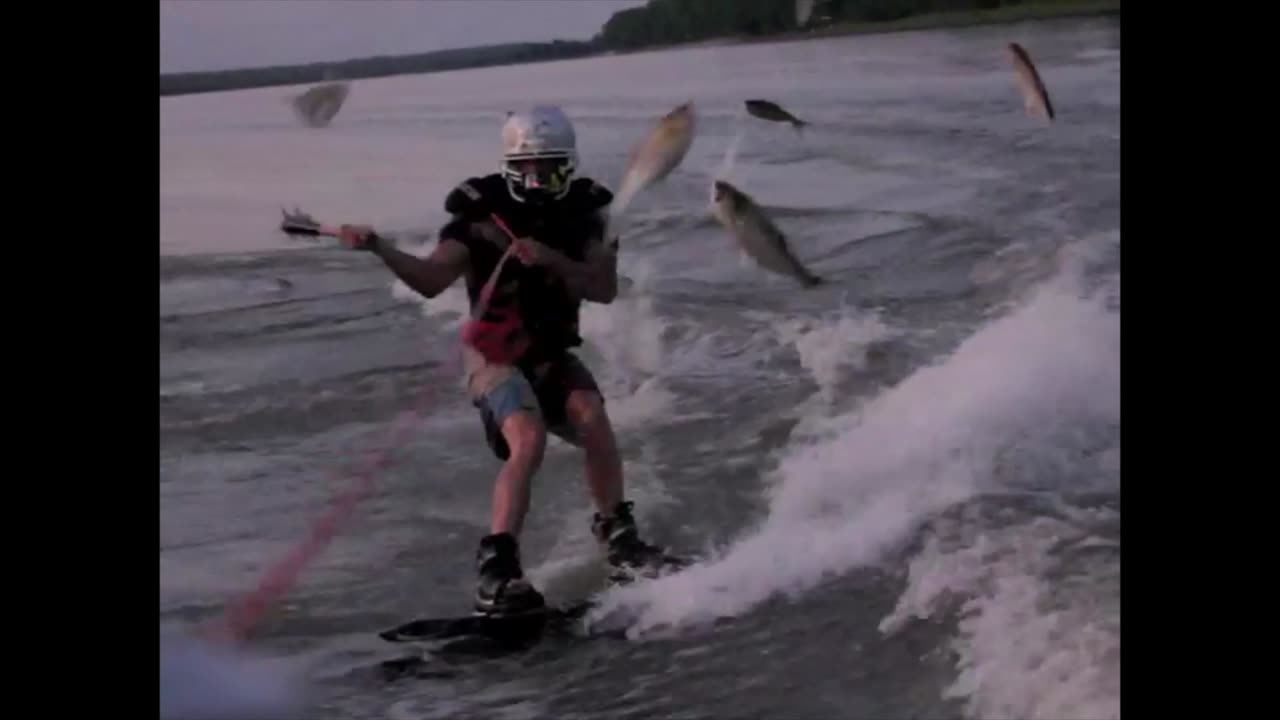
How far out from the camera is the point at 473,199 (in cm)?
183

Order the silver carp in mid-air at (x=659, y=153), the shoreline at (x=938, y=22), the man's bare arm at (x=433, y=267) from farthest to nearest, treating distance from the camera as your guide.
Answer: the shoreline at (x=938, y=22) → the silver carp in mid-air at (x=659, y=153) → the man's bare arm at (x=433, y=267)

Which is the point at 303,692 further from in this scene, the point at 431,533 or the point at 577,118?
the point at 577,118

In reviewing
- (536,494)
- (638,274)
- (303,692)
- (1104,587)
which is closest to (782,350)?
(638,274)

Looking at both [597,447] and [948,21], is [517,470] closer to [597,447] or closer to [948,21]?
[597,447]

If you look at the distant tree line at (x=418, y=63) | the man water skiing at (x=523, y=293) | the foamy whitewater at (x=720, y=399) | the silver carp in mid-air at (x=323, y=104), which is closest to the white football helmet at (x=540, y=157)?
the man water skiing at (x=523, y=293)

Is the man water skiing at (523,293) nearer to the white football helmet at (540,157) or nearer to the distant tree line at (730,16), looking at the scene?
the white football helmet at (540,157)

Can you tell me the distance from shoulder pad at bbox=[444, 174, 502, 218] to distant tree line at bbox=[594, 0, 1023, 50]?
0.33 metres

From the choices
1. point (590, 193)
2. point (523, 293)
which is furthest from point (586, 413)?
point (590, 193)

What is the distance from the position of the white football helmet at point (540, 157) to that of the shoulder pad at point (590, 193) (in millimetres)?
16

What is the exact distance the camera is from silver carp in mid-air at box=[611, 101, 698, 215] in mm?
1959

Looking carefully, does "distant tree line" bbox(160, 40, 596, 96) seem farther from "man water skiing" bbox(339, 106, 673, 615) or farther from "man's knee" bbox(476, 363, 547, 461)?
"man's knee" bbox(476, 363, 547, 461)

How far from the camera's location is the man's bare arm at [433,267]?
1.79 metres

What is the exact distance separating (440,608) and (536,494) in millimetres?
189

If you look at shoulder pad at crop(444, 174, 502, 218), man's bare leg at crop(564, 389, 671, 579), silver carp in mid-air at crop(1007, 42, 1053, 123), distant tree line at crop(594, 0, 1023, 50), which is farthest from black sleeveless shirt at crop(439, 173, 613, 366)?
silver carp in mid-air at crop(1007, 42, 1053, 123)
